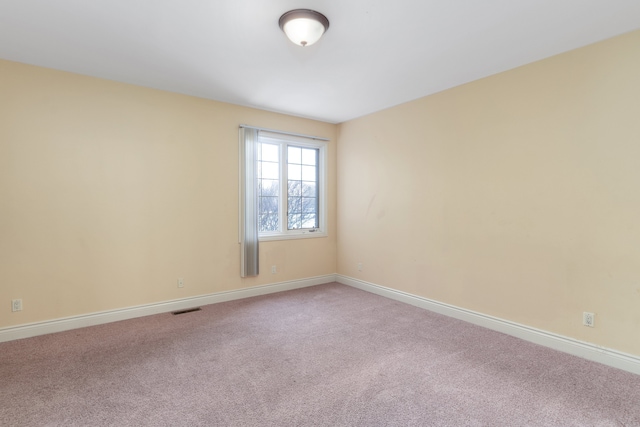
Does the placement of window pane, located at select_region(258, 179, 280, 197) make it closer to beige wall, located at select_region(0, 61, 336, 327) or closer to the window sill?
beige wall, located at select_region(0, 61, 336, 327)

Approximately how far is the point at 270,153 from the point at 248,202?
2.85ft

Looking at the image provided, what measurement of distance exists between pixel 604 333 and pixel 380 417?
6.84 ft

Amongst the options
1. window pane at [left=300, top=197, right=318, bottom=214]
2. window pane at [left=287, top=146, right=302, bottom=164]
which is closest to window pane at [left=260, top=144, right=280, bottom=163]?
window pane at [left=287, top=146, right=302, bottom=164]

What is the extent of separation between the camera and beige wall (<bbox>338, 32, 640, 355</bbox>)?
2510 mm

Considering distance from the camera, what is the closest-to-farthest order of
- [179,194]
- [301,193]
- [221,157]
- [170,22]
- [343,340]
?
1. [170,22]
2. [343,340]
3. [179,194]
4. [221,157]
5. [301,193]

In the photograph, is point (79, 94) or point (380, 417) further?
point (79, 94)

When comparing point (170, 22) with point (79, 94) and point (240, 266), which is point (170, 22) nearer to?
point (79, 94)

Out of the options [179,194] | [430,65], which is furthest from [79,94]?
[430,65]

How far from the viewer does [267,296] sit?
14.6 ft

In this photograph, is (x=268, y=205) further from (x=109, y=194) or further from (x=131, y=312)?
(x=131, y=312)

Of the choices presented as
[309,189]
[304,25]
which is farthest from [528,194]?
[309,189]

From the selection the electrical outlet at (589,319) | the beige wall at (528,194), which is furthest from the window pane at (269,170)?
the electrical outlet at (589,319)

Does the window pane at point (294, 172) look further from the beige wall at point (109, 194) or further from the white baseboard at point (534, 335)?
the white baseboard at point (534, 335)

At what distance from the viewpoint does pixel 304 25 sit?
2.26m
